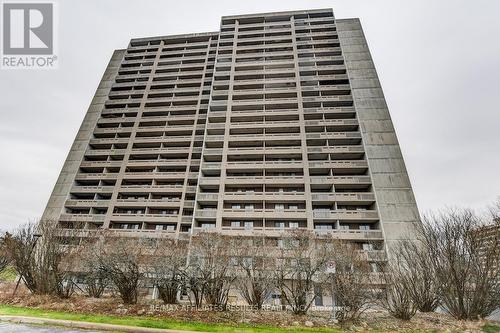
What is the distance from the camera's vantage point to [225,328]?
12.5 meters

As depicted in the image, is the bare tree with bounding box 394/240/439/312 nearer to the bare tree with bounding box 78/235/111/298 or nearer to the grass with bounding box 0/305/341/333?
the grass with bounding box 0/305/341/333

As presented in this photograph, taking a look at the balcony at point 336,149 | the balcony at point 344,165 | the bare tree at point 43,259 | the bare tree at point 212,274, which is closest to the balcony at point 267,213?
the balcony at point 344,165

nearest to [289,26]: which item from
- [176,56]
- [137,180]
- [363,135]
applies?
[176,56]

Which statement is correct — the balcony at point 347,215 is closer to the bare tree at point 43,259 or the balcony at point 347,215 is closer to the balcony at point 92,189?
the bare tree at point 43,259

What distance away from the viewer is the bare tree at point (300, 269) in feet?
55.4

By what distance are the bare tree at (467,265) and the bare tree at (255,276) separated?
35.5ft

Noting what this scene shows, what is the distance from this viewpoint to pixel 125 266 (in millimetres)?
18844

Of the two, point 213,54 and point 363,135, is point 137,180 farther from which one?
point 363,135

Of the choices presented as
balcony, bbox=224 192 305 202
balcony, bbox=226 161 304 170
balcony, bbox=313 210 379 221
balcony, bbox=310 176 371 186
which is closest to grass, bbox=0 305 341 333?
balcony, bbox=313 210 379 221

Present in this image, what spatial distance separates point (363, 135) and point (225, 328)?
34.6 m

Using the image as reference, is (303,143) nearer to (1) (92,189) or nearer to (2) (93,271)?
(2) (93,271)

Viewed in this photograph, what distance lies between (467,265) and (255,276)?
13206 millimetres

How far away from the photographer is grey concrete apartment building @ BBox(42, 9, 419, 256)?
115 feet

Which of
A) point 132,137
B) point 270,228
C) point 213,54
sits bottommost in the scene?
point 270,228
